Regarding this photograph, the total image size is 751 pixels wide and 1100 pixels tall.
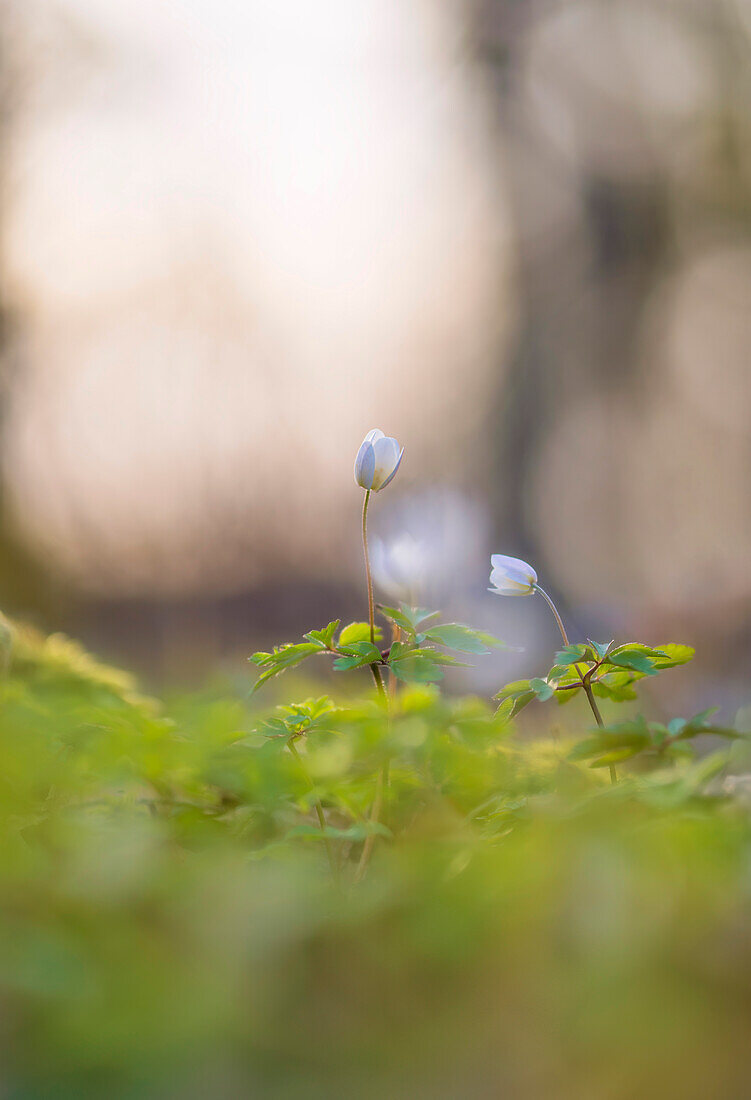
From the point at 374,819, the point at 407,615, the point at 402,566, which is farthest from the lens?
the point at 402,566

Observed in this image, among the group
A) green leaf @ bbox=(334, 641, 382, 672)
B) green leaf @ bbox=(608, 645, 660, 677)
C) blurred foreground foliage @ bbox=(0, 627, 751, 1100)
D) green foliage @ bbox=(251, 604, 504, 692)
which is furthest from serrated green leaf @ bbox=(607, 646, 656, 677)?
blurred foreground foliage @ bbox=(0, 627, 751, 1100)

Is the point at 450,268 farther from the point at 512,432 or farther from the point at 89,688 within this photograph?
the point at 89,688

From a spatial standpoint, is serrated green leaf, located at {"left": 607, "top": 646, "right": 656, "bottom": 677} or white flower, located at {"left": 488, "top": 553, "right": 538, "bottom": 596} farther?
white flower, located at {"left": 488, "top": 553, "right": 538, "bottom": 596}

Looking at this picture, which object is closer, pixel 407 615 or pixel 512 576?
pixel 407 615

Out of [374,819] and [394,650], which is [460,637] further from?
[374,819]

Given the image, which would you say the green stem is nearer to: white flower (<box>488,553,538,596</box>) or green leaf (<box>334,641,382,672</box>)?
green leaf (<box>334,641,382,672</box>)

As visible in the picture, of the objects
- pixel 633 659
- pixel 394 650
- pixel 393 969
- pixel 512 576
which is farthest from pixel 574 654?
pixel 393 969
